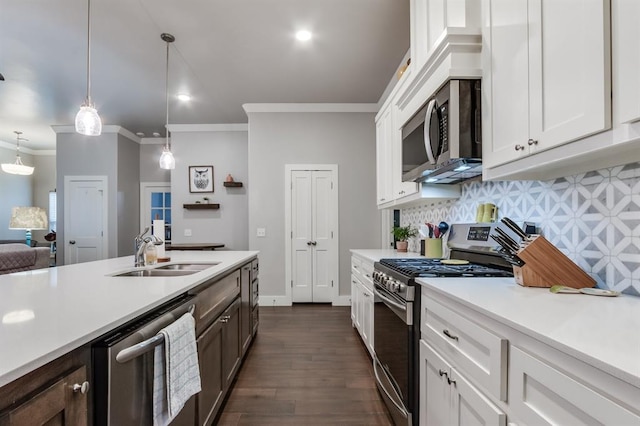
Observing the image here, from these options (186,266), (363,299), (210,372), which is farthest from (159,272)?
(363,299)

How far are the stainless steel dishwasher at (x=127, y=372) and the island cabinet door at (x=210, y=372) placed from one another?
45cm

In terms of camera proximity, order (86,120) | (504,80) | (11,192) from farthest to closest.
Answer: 1. (11,192)
2. (86,120)
3. (504,80)

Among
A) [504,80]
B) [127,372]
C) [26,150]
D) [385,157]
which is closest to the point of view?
[127,372]

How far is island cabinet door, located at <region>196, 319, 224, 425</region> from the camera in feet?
5.11

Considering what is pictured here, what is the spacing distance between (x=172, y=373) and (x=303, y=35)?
294 cm

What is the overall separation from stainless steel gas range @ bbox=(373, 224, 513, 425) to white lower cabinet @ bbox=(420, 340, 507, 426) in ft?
0.27

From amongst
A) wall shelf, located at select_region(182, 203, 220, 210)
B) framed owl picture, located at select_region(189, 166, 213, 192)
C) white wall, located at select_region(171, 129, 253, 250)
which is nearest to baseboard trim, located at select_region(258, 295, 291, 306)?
white wall, located at select_region(171, 129, 253, 250)

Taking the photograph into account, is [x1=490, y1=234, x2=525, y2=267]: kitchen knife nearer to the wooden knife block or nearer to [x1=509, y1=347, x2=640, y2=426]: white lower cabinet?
the wooden knife block

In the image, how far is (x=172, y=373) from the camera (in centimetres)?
113

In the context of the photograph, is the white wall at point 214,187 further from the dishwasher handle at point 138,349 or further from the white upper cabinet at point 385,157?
the dishwasher handle at point 138,349

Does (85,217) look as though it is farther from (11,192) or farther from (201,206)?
(11,192)

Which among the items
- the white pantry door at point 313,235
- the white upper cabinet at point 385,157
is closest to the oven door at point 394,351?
the white upper cabinet at point 385,157

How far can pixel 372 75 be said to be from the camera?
3.81 metres

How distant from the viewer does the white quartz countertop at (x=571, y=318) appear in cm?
62
